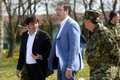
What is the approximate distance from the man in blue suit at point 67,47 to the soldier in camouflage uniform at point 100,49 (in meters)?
0.26

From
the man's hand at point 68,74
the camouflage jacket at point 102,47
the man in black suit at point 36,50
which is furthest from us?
the man in black suit at point 36,50

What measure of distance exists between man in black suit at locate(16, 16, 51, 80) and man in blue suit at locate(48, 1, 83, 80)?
2.31 feet

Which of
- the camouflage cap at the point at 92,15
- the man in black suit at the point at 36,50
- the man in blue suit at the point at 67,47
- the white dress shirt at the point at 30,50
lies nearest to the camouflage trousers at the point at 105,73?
the man in blue suit at the point at 67,47

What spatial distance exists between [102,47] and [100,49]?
0.14 feet

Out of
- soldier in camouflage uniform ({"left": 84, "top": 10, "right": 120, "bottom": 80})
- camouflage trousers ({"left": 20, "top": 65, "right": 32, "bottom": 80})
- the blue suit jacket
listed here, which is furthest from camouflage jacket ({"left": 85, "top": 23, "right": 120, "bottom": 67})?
camouflage trousers ({"left": 20, "top": 65, "right": 32, "bottom": 80})

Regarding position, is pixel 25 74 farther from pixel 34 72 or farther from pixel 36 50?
pixel 36 50

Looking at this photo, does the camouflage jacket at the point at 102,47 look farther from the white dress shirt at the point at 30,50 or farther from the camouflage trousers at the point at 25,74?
the camouflage trousers at the point at 25,74

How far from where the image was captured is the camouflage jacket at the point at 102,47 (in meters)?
4.60

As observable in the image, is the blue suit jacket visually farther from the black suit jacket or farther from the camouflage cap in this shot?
the black suit jacket

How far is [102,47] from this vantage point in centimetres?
464

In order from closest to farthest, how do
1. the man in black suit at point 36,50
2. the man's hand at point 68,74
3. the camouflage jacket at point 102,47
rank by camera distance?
the camouflage jacket at point 102,47
the man's hand at point 68,74
the man in black suit at point 36,50

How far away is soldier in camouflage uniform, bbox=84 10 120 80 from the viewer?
461cm

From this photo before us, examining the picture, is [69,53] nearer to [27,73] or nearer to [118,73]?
[118,73]

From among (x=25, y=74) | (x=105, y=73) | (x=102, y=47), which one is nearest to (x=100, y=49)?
(x=102, y=47)
